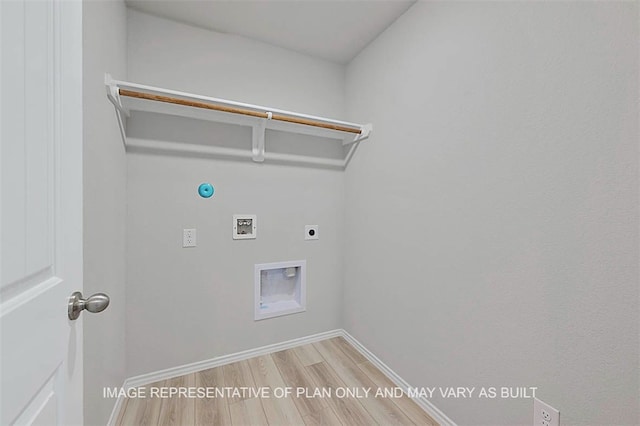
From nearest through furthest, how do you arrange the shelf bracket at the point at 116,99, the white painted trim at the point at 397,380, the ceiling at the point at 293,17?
the shelf bracket at the point at 116,99 < the white painted trim at the point at 397,380 < the ceiling at the point at 293,17

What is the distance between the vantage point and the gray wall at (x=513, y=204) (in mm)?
812

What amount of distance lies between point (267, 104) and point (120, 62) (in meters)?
0.89

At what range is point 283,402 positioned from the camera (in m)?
1.49

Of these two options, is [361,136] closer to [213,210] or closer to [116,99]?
[213,210]

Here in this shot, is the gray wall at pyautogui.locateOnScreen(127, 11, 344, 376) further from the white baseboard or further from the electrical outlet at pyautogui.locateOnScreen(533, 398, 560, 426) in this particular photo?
the electrical outlet at pyautogui.locateOnScreen(533, 398, 560, 426)

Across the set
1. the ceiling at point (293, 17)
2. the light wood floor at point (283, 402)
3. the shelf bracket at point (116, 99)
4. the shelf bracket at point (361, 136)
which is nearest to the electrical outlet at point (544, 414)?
the light wood floor at point (283, 402)

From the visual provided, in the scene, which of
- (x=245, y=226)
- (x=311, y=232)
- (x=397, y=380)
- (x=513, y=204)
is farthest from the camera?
(x=311, y=232)

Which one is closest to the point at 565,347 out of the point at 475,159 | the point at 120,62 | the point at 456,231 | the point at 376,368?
the point at 456,231

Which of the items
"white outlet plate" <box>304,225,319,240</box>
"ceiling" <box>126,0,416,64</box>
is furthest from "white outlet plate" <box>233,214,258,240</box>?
"ceiling" <box>126,0,416,64</box>

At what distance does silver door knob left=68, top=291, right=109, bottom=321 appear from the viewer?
57cm

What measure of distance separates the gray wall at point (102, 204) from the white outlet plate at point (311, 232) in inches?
47.9

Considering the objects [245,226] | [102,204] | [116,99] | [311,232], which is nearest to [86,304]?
[102,204]
